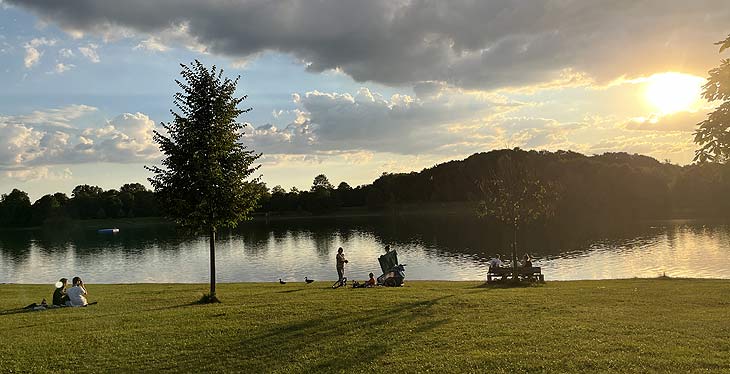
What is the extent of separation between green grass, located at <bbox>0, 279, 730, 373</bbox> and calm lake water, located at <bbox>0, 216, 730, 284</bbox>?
1886cm

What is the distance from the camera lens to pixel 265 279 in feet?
169

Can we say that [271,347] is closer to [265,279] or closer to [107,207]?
[265,279]

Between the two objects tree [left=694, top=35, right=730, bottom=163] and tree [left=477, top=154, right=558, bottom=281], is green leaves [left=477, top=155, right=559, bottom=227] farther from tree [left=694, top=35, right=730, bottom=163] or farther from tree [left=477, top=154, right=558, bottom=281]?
tree [left=694, top=35, right=730, bottom=163]

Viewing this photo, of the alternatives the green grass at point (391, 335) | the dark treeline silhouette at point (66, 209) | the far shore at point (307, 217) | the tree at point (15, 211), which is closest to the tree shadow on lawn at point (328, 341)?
the green grass at point (391, 335)

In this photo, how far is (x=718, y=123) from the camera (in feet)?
47.2

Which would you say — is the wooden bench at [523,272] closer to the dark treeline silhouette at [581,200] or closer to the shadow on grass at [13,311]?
the shadow on grass at [13,311]

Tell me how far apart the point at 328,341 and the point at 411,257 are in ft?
163

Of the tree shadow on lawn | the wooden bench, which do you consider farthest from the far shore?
the tree shadow on lawn

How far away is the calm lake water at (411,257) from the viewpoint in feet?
168

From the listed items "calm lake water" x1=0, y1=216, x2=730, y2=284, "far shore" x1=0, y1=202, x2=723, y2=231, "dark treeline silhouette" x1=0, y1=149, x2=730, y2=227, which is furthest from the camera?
"far shore" x1=0, y1=202, x2=723, y2=231

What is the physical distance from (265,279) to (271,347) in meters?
37.9

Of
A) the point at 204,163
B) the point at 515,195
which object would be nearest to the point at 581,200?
the point at 515,195

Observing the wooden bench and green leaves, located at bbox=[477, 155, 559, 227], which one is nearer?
the wooden bench

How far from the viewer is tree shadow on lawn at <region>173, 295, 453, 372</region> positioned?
12.9m
